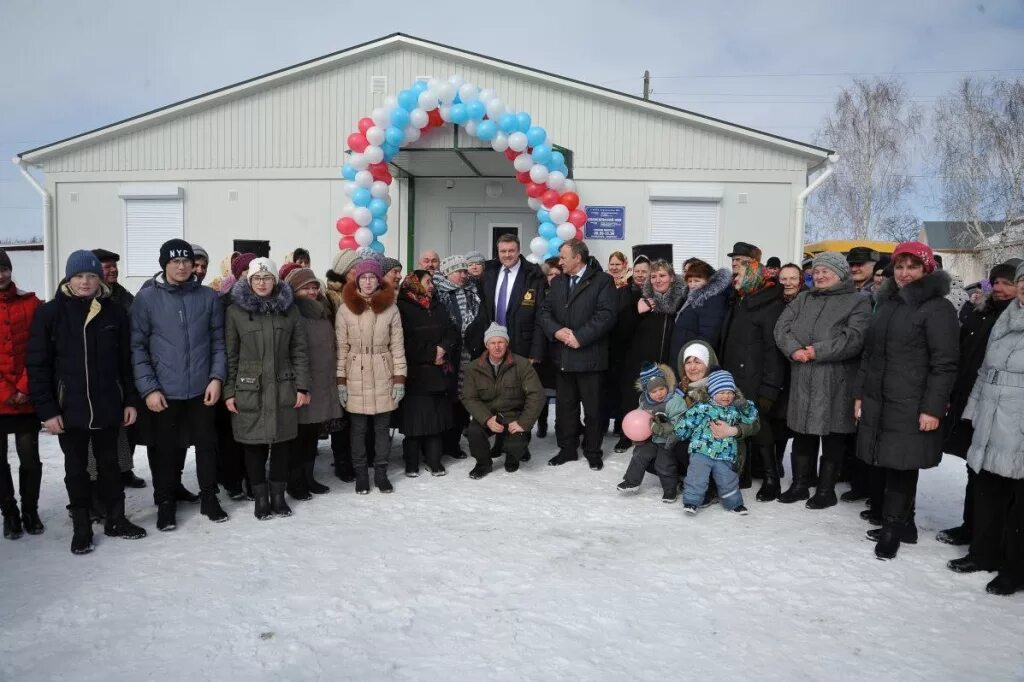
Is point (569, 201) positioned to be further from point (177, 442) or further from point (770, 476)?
point (177, 442)

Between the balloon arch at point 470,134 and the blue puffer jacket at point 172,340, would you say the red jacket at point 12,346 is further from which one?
the balloon arch at point 470,134

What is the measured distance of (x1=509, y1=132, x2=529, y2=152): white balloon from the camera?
9.12m

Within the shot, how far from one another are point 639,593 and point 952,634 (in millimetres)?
1373

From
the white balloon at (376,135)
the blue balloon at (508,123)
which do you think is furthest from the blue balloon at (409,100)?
the blue balloon at (508,123)

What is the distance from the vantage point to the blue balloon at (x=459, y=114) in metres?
9.20

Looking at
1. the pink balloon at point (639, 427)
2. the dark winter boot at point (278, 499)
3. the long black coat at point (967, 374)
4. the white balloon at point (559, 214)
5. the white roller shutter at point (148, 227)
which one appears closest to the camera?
the long black coat at point (967, 374)

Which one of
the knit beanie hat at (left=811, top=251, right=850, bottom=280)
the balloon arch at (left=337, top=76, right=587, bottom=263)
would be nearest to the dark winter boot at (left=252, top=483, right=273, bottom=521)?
the knit beanie hat at (left=811, top=251, right=850, bottom=280)

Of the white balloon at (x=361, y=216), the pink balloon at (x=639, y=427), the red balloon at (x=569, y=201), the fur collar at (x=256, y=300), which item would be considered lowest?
the pink balloon at (x=639, y=427)

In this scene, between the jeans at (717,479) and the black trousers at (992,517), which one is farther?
the jeans at (717,479)

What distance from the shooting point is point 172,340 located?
4.07m

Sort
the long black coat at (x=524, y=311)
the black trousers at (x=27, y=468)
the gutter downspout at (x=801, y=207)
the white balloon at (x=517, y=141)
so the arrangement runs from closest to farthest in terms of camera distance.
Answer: the black trousers at (x=27, y=468) → the long black coat at (x=524, y=311) → the white balloon at (x=517, y=141) → the gutter downspout at (x=801, y=207)

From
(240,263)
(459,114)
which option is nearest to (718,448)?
(240,263)

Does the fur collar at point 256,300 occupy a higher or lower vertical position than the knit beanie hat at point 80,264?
lower

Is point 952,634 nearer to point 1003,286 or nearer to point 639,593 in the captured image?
point 639,593
